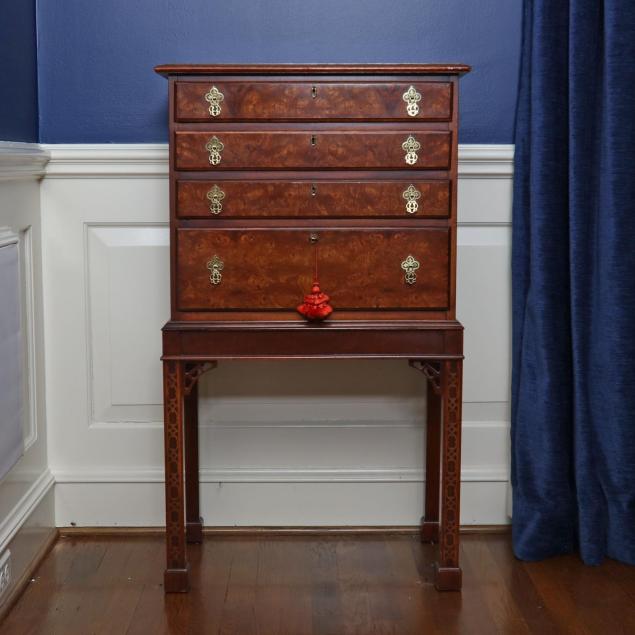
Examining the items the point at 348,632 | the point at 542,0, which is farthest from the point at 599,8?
the point at 348,632

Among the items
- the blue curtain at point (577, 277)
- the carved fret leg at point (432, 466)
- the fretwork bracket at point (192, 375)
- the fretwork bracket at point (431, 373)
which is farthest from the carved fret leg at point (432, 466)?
the fretwork bracket at point (192, 375)

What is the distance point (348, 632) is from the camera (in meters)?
2.51

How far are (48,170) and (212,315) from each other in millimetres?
798

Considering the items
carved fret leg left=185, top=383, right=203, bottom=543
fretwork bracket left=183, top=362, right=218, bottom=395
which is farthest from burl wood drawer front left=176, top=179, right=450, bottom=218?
carved fret leg left=185, top=383, right=203, bottom=543

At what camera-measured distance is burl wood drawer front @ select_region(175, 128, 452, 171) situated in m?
2.61

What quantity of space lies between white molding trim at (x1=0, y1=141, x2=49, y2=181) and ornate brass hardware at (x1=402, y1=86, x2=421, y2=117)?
3.31ft

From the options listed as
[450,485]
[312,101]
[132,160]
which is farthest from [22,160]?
[450,485]

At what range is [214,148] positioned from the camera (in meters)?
2.61

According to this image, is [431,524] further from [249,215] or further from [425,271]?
[249,215]

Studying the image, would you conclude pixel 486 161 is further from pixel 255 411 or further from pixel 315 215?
pixel 255 411

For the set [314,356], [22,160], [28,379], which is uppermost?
[22,160]

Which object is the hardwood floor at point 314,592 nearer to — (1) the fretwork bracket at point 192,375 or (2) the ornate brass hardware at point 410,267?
(1) the fretwork bracket at point 192,375

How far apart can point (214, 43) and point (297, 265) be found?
0.83 meters

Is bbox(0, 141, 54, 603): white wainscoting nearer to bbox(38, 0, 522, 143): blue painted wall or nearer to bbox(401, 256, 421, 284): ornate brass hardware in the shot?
bbox(38, 0, 522, 143): blue painted wall
